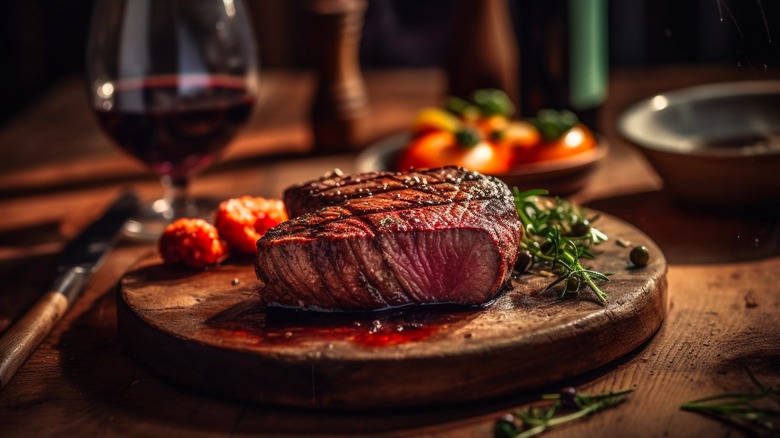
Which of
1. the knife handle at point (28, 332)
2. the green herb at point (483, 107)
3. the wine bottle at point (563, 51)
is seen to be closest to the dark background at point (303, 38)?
the wine bottle at point (563, 51)

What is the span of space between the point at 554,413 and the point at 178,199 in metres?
1.78

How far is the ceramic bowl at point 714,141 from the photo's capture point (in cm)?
245

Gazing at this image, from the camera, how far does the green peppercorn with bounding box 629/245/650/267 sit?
196 cm

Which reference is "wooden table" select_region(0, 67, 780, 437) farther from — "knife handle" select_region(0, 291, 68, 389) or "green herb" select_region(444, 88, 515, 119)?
"green herb" select_region(444, 88, 515, 119)

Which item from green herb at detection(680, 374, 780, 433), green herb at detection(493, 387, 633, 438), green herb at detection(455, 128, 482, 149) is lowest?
green herb at detection(680, 374, 780, 433)

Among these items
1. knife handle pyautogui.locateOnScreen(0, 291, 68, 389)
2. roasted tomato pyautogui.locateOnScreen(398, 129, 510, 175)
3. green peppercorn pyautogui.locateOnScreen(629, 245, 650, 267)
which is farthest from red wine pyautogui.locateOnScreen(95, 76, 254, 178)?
green peppercorn pyautogui.locateOnScreen(629, 245, 650, 267)

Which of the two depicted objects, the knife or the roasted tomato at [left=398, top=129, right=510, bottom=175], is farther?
the roasted tomato at [left=398, top=129, right=510, bottom=175]

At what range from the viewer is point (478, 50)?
358 cm

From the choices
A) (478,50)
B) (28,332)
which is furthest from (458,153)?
(28,332)

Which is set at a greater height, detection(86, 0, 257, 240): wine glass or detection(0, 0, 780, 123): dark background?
detection(86, 0, 257, 240): wine glass

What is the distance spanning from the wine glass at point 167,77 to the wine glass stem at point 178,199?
109 millimetres

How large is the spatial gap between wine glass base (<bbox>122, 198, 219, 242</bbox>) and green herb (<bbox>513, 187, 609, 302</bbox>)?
1.08 metres

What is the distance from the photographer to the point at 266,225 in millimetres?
2229

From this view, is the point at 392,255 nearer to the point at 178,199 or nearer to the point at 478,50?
the point at 178,199
